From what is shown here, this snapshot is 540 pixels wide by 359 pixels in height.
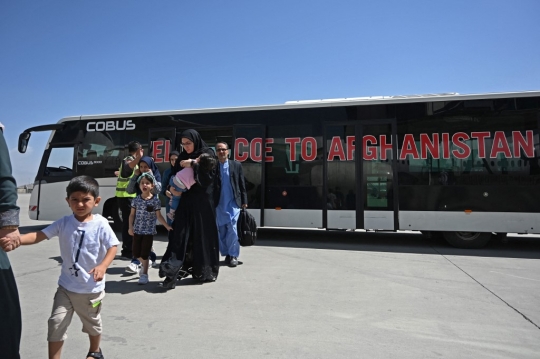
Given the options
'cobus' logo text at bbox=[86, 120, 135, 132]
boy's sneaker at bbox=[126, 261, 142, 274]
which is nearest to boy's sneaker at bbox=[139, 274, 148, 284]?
boy's sneaker at bbox=[126, 261, 142, 274]

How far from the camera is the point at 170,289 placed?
4559mm

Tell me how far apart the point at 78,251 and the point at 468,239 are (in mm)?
7626

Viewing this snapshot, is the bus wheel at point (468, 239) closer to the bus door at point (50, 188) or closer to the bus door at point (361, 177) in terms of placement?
the bus door at point (361, 177)

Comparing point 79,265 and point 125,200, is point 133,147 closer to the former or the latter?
point 125,200

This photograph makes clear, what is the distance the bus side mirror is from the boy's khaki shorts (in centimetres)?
883

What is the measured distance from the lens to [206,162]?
4.49m

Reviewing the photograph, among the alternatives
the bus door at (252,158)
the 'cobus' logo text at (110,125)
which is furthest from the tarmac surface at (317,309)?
the 'cobus' logo text at (110,125)

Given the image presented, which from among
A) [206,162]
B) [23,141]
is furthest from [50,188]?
[206,162]

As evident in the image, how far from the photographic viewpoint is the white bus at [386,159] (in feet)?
23.2

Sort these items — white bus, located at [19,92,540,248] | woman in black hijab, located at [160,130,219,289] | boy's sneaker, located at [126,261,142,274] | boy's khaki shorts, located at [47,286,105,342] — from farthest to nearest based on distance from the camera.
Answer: white bus, located at [19,92,540,248], boy's sneaker, located at [126,261,142,274], woman in black hijab, located at [160,130,219,289], boy's khaki shorts, located at [47,286,105,342]

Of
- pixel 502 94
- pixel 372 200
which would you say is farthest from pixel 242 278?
pixel 502 94

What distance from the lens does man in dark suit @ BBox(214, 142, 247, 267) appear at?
577 cm

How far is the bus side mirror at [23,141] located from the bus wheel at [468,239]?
10.9 metres

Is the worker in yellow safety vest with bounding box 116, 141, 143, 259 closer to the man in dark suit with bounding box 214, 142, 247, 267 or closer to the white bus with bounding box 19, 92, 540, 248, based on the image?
the man in dark suit with bounding box 214, 142, 247, 267
